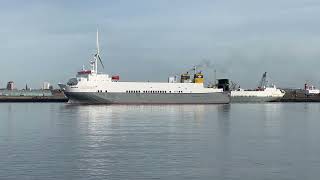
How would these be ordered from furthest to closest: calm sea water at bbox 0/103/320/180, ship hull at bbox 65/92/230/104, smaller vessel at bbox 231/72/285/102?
smaller vessel at bbox 231/72/285/102
ship hull at bbox 65/92/230/104
calm sea water at bbox 0/103/320/180

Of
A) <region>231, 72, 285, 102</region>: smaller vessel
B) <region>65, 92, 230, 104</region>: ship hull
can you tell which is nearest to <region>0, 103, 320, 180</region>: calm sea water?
<region>65, 92, 230, 104</region>: ship hull

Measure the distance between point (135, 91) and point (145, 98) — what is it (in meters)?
2.29

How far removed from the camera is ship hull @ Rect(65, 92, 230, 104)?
88438 millimetres

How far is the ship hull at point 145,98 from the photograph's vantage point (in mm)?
88438

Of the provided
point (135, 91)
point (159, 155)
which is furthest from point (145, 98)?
point (159, 155)

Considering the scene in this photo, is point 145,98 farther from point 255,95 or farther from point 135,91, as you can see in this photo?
point 255,95

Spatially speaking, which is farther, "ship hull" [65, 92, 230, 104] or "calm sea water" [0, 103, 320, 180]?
"ship hull" [65, 92, 230, 104]

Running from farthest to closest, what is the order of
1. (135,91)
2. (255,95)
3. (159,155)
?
(255,95)
(135,91)
(159,155)

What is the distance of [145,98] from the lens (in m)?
94.3

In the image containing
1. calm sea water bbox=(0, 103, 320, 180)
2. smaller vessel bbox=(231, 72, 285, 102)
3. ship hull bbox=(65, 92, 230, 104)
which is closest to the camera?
calm sea water bbox=(0, 103, 320, 180)

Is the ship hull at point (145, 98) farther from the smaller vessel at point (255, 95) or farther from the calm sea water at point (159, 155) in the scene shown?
the calm sea water at point (159, 155)

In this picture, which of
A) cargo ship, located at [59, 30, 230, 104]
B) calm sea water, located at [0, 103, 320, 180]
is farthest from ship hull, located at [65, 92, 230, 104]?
calm sea water, located at [0, 103, 320, 180]

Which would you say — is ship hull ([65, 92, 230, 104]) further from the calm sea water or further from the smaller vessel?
the calm sea water

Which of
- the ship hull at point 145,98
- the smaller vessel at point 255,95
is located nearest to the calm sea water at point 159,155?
the ship hull at point 145,98
